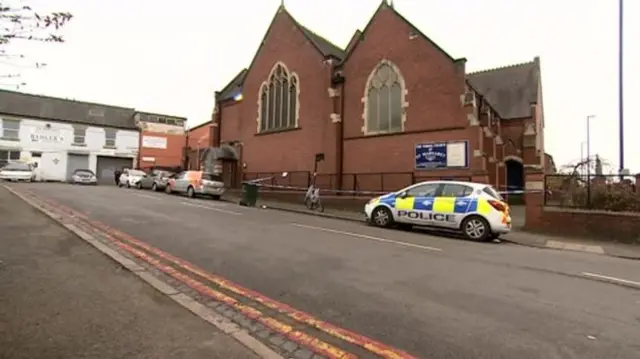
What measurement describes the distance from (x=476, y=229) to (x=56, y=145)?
4365 cm

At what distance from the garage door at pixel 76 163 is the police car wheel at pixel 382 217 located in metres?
39.3

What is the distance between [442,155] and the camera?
19781 mm

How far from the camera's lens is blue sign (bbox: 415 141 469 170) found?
19203mm

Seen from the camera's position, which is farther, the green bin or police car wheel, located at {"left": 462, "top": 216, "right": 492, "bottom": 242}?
the green bin

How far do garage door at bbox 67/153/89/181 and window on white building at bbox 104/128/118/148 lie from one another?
243cm

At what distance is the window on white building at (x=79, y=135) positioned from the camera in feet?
147


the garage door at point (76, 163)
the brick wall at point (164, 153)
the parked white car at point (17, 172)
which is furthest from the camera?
the brick wall at point (164, 153)

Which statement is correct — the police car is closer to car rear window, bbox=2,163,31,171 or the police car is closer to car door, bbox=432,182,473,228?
car door, bbox=432,182,473,228

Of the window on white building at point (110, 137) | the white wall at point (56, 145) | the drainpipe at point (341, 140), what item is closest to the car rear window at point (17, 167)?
the white wall at point (56, 145)

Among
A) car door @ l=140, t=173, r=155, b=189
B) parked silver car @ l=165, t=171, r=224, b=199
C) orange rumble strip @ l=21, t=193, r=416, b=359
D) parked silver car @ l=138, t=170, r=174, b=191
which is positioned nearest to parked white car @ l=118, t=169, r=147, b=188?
car door @ l=140, t=173, r=155, b=189

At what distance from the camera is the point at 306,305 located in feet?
17.1

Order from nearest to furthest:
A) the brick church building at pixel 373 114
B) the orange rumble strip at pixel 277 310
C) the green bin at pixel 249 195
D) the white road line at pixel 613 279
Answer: the orange rumble strip at pixel 277 310
the white road line at pixel 613 279
the brick church building at pixel 373 114
the green bin at pixel 249 195

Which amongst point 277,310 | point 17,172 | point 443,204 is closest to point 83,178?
point 17,172

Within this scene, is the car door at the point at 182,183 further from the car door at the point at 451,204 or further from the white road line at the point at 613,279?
the white road line at the point at 613,279
